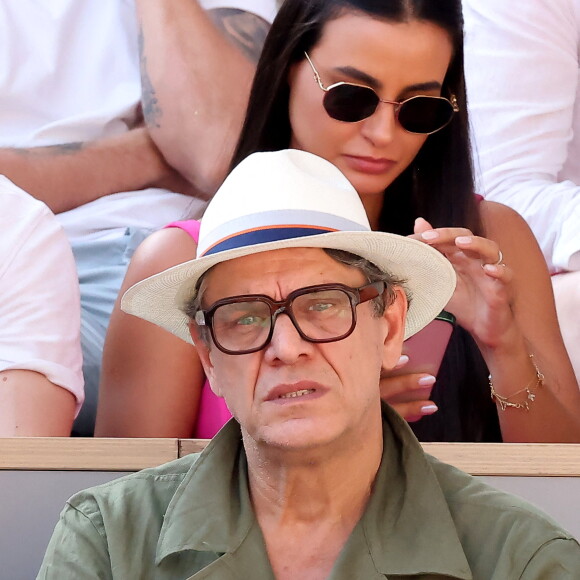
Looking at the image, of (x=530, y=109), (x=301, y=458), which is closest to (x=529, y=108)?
(x=530, y=109)

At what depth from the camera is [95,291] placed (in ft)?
6.72

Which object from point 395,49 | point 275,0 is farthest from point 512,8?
point 275,0

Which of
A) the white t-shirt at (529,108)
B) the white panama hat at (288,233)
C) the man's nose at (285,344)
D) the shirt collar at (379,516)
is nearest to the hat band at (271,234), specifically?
the white panama hat at (288,233)

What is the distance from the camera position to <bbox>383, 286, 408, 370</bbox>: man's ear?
4.82 ft

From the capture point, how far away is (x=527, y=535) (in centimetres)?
129

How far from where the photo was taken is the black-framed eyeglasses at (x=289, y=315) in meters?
1.34

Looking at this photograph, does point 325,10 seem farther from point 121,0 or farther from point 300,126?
point 121,0

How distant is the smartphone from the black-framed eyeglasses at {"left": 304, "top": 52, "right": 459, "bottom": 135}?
→ 38cm

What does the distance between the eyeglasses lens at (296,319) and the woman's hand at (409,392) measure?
68cm

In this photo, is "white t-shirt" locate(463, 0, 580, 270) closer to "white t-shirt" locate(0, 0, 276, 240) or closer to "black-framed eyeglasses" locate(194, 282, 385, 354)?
"white t-shirt" locate(0, 0, 276, 240)

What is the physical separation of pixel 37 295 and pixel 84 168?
11.6 inches

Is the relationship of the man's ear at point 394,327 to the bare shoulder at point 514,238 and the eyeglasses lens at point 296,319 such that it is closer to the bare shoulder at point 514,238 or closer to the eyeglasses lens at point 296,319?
the eyeglasses lens at point 296,319

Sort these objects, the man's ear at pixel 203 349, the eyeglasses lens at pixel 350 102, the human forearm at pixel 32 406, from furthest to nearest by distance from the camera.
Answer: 1. the eyeglasses lens at pixel 350 102
2. the human forearm at pixel 32 406
3. the man's ear at pixel 203 349

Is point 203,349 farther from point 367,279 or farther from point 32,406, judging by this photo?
point 32,406
